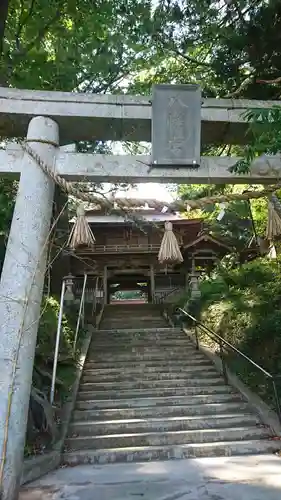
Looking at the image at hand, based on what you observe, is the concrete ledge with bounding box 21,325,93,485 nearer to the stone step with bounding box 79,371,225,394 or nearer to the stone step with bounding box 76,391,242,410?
the stone step with bounding box 76,391,242,410

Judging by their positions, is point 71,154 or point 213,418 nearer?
point 71,154

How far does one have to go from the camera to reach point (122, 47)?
7773mm

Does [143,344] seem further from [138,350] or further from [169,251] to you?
[169,251]

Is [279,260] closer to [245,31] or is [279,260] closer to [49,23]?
[245,31]

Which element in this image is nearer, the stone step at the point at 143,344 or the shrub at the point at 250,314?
the shrub at the point at 250,314

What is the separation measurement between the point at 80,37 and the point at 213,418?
672 cm

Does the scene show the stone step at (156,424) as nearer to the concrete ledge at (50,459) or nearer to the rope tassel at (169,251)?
the concrete ledge at (50,459)

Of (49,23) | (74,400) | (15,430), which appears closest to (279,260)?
(74,400)

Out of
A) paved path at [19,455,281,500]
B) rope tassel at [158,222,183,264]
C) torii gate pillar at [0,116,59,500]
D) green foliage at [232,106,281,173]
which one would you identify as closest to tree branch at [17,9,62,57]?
torii gate pillar at [0,116,59,500]

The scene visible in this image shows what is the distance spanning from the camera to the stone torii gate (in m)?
3.53

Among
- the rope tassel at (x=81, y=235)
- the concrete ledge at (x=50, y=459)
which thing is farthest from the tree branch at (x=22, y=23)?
the concrete ledge at (x=50, y=459)

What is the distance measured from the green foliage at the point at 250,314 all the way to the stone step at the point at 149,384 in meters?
0.61

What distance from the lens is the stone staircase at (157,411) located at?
521 centimetres

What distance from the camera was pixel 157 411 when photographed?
6344 mm
